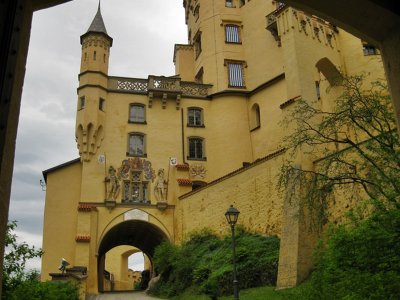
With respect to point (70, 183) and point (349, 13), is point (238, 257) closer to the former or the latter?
point (70, 183)

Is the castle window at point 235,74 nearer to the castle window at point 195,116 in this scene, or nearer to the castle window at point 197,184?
the castle window at point 195,116

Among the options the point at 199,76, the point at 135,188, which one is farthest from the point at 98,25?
the point at 135,188

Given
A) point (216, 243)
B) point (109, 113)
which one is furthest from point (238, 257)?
point (109, 113)

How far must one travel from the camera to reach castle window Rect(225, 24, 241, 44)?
117 ft

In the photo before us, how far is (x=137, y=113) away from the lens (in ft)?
107

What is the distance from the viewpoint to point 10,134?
8.29 feet

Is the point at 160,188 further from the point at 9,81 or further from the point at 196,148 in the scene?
the point at 9,81

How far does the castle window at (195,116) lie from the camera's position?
33.2m

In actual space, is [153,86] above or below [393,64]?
above

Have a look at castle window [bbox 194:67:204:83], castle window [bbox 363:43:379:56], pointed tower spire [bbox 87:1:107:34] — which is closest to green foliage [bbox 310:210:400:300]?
castle window [bbox 363:43:379:56]

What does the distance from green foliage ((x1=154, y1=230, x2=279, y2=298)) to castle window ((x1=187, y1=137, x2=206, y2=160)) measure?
614cm

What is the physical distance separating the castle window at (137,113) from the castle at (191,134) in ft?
0.23

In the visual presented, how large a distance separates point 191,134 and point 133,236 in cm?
861

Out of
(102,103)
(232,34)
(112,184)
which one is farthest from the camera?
(232,34)
